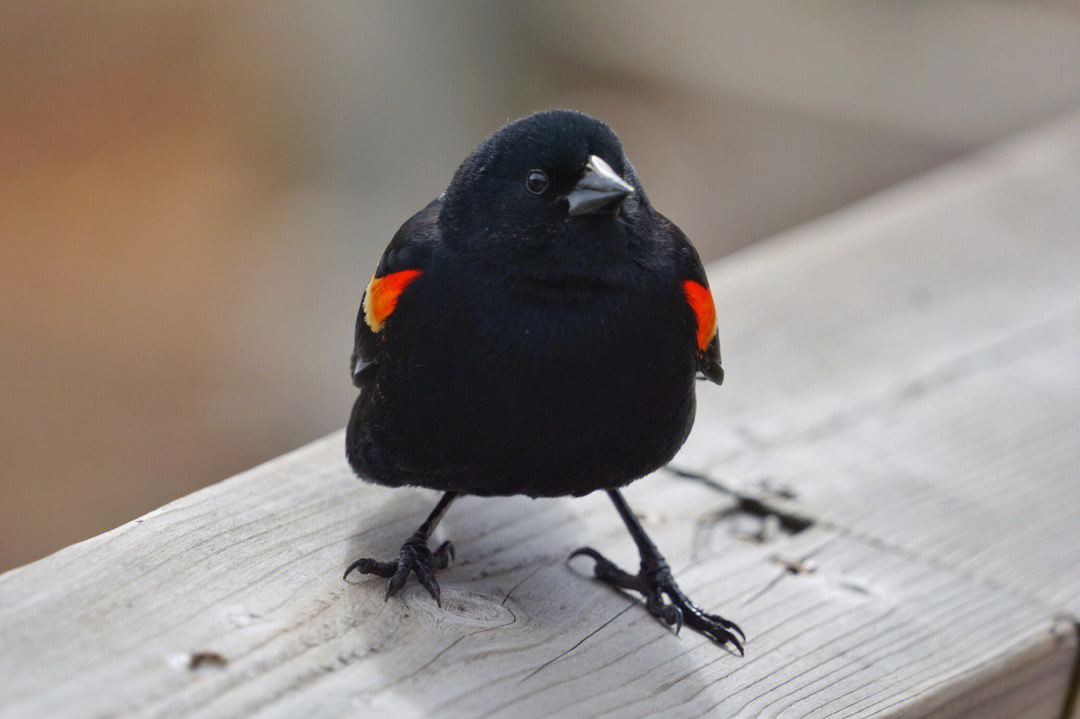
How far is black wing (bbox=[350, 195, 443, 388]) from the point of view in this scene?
2.27 meters

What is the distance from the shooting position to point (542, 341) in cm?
212

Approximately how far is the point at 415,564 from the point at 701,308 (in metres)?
0.73

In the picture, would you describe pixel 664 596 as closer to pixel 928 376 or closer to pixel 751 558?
pixel 751 558

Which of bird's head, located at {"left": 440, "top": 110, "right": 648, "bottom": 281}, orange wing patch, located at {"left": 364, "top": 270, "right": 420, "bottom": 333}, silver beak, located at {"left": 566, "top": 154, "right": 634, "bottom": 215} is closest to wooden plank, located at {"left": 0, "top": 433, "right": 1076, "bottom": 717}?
orange wing patch, located at {"left": 364, "top": 270, "right": 420, "bottom": 333}

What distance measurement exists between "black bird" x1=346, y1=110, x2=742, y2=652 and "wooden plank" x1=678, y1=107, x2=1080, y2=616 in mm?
441

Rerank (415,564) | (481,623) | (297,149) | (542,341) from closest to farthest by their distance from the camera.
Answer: (481,623) < (415,564) < (542,341) < (297,149)

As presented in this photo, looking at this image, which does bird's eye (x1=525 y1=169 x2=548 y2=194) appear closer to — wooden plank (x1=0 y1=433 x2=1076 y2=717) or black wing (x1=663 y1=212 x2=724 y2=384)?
black wing (x1=663 y1=212 x2=724 y2=384)

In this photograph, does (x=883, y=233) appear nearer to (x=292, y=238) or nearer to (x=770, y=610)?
(x=770, y=610)

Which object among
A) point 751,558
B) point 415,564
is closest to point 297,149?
point 751,558

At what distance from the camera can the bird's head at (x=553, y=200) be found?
216 centimetres

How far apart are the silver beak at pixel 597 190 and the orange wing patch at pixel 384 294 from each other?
0.32m

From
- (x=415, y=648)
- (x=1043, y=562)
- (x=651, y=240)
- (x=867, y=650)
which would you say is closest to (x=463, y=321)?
(x=651, y=240)

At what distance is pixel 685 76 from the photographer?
677 centimetres

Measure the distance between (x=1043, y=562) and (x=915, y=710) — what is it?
58 centimetres
